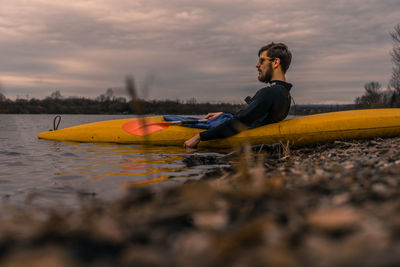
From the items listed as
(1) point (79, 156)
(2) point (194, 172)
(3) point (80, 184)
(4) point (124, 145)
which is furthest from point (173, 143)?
(3) point (80, 184)

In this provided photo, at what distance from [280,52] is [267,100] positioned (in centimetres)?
106

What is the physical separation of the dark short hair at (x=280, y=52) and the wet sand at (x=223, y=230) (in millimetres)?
4498

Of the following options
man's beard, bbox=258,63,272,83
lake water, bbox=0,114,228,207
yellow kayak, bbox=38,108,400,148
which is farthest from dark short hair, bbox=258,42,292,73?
lake water, bbox=0,114,228,207

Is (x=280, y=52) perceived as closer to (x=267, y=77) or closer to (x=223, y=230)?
(x=267, y=77)

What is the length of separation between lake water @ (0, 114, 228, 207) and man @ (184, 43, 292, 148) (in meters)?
0.95

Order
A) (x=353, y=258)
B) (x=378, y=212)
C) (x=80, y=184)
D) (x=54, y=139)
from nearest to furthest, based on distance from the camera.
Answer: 1. (x=353, y=258)
2. (x=378, y=212)
3. (x=80, y=184)
4. (x=54, y=139)

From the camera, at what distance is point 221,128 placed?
5969 millimetres

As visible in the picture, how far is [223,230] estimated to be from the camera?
4.39 ft

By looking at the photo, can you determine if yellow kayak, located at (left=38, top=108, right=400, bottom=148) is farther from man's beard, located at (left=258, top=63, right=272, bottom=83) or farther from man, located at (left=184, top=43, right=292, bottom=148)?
man's beard, located at (left=258, top=63, right=272, bottom=83)

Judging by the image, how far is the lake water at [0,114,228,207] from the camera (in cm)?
338

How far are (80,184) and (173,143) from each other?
3201 mm

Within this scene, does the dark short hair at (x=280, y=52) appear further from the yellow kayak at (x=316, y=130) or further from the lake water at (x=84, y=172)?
the lake water at (x=84, y=172)

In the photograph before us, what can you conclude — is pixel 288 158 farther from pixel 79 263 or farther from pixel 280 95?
pixel 79 263

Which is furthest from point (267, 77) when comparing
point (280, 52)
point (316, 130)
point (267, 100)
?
point (316, 130)
